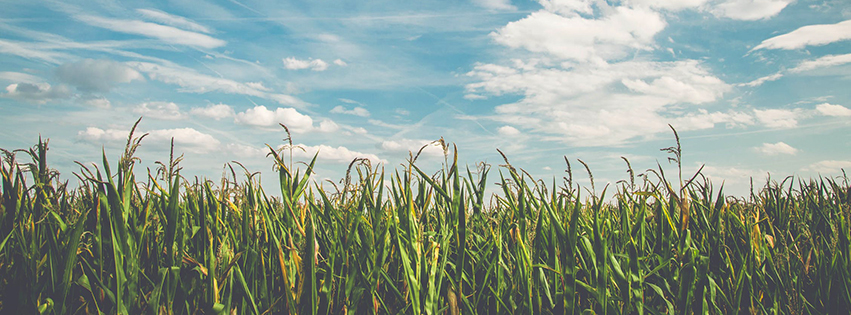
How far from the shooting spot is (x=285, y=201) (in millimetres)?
2584

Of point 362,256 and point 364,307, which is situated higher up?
point 362,256

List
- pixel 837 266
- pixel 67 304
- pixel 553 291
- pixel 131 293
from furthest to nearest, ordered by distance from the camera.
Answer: pixel 837 266
pixel 553 291
pixel 67 304
pixel 131 293

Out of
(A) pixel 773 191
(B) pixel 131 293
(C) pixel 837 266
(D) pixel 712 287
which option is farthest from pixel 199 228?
(A) pixel 773 191

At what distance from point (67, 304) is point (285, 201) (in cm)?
126

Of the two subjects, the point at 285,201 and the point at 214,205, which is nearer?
the point at 285,201

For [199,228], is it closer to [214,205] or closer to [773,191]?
[214,205]

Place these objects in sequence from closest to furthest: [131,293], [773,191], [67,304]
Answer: [131,293] → [67,304] → [773,191]

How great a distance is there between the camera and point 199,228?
2742 millimetres

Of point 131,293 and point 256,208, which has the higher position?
point 256,208

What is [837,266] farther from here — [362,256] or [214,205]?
[214,205]

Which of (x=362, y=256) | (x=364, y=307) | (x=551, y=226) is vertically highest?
(x=551, y=226)

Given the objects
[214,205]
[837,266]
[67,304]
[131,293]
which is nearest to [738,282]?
[837,266]

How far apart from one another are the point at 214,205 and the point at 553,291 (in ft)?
6.47

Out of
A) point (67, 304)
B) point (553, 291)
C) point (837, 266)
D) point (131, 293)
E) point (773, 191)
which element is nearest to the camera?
point (131, 293)
